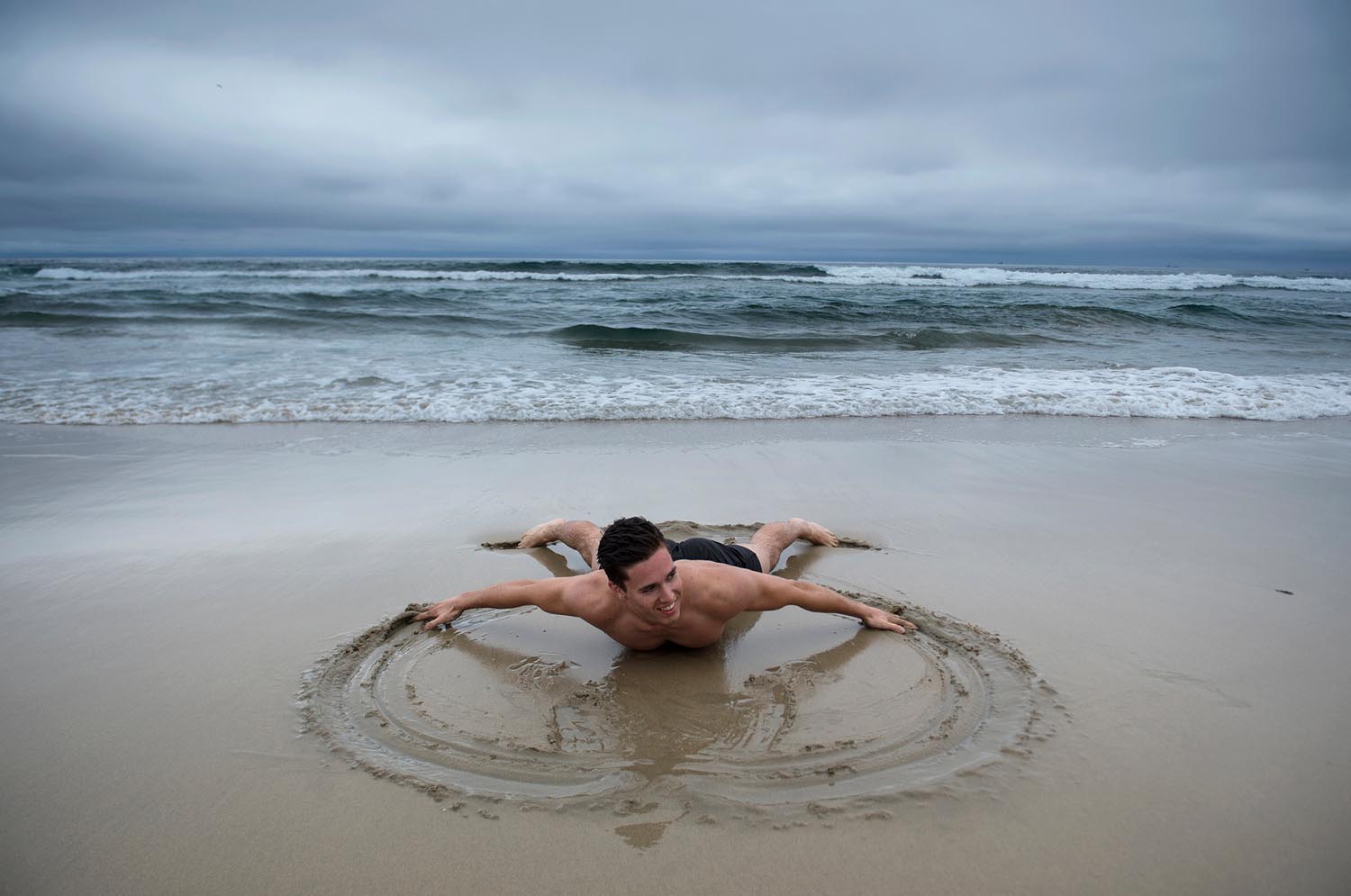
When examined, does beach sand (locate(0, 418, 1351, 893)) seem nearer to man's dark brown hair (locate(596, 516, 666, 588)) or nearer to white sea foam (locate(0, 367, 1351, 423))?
man's dark brown hair (locate(596, 516, 666, 588))

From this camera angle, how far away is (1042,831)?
2.37 metres

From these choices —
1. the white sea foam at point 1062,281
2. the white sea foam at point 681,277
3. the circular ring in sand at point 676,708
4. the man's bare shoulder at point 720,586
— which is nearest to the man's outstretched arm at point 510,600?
the circular ring in sand at point 676,708

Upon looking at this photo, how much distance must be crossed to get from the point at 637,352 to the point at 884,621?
1023cm

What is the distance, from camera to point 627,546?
308 cm

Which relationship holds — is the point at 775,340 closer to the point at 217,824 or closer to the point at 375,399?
the point at 375,399

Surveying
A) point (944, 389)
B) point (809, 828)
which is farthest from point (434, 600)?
point (944, 389)

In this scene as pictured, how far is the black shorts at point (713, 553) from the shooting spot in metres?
4.07

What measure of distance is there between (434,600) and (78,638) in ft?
5.30

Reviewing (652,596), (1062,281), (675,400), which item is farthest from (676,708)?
(1062,281)

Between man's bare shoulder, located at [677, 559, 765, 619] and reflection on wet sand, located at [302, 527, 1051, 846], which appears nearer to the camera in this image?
reflection on wet sand, located at [302, 527, 1051, 846]

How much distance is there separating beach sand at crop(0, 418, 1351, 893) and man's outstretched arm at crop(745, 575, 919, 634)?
107 millimetres

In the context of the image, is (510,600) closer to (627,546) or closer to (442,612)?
(442,612)

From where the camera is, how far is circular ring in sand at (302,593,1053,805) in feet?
8.70

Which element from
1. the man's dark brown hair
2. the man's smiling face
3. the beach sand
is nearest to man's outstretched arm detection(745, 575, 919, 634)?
A: the beach sand
